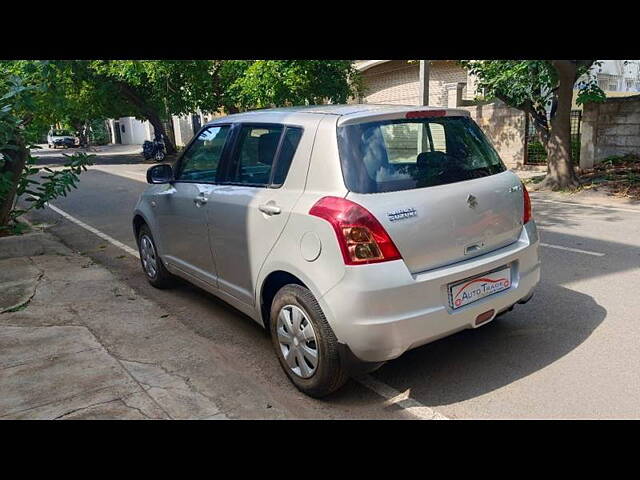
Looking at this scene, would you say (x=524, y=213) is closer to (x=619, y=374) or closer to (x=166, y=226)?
(x=619, y=374)

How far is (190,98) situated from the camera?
20750 mm

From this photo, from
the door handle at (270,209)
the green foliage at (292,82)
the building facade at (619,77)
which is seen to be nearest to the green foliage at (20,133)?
the door handle at (270,209)

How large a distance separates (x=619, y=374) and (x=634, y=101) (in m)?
10.5

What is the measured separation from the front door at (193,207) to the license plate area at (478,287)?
1.95m

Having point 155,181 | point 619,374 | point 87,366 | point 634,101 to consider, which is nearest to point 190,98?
point 634,101

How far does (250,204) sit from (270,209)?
10.8 inches

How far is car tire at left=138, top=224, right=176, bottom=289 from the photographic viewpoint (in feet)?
17.6

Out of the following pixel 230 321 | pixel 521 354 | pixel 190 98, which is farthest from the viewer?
pixel 190 98

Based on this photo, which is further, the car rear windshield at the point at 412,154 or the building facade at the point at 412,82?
the building facade at the point at 412,82

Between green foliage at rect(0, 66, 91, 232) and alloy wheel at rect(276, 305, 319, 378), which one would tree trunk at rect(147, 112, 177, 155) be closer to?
green foliage at rect(0, 66, 91, 232)

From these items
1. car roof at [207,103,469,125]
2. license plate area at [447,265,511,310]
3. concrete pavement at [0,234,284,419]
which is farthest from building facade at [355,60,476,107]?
license plate area at [447,265,511,310]

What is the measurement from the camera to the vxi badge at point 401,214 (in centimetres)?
296

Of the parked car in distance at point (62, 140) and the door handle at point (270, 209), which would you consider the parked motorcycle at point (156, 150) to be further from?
the parked car in distance at point (62, 140)

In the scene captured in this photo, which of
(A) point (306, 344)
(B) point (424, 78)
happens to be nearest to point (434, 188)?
(A) point (306, 344)
